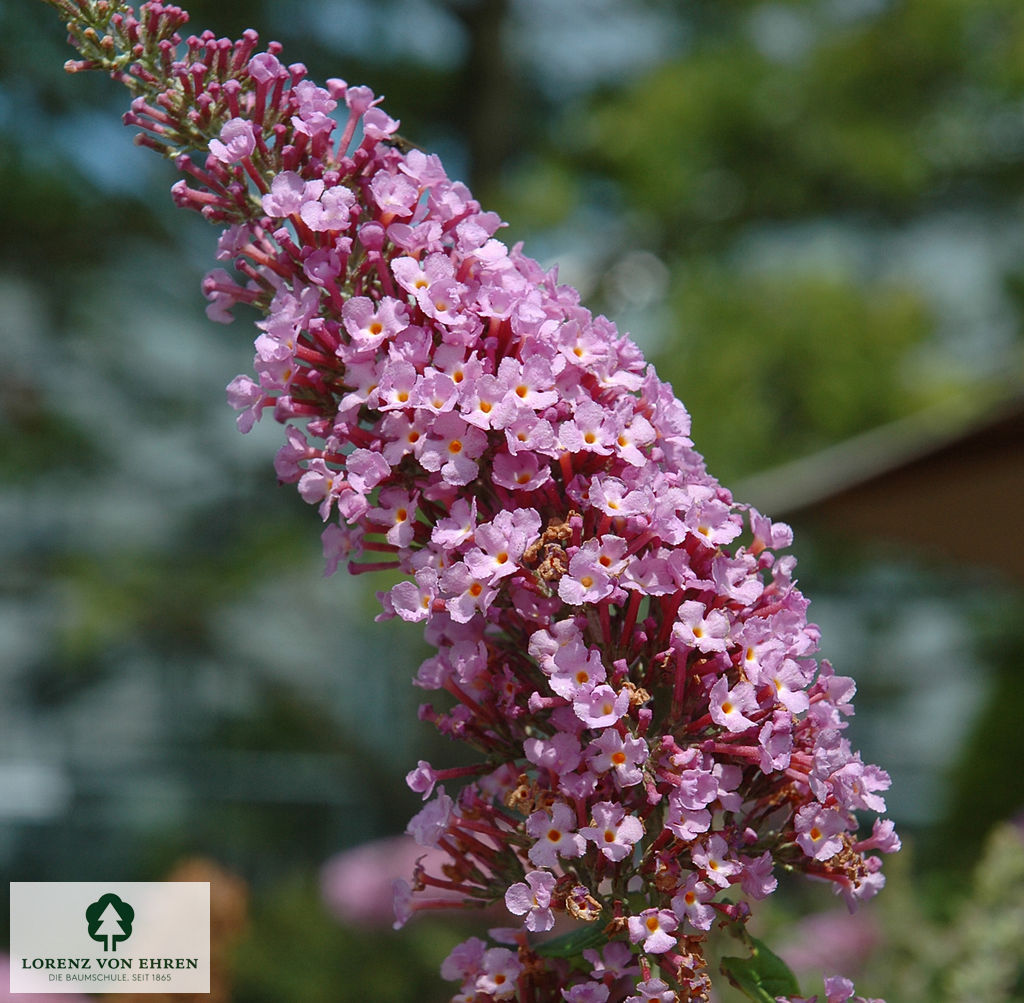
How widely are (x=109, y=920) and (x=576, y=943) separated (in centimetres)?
68

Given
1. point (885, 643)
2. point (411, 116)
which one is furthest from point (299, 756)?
point (885, 643)

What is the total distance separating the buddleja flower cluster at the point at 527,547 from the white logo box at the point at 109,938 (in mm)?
493

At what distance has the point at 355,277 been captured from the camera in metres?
0.76

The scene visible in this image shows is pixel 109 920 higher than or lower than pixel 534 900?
higher

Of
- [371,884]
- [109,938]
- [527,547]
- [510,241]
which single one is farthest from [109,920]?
[510,241]

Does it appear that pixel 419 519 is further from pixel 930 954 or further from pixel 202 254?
pixel 202 254

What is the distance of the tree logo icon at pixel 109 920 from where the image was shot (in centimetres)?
118

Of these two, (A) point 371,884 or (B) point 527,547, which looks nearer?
(B) point 527,547

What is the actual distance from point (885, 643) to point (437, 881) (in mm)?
7015

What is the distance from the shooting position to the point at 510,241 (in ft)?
12.5

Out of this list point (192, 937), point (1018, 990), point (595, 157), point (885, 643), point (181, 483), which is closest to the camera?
point (192, 937)

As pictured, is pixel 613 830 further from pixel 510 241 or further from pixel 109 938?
pixel 510 241

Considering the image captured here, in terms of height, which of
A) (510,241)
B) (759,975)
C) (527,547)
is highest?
(510,241)

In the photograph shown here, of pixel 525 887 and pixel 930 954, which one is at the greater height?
pixel 930 954
